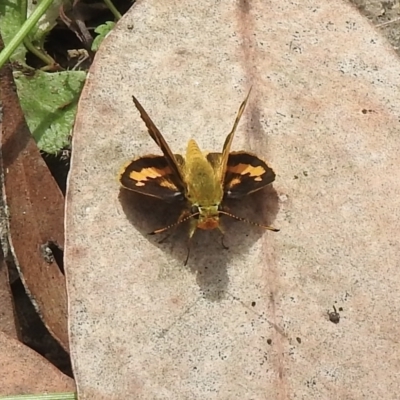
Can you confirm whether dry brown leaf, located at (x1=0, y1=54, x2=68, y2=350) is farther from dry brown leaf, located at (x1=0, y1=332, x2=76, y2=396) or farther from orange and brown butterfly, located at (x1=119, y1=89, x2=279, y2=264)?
orange and brown butterfly, located at (x1=119, y1=89, x2=279, y2=264)

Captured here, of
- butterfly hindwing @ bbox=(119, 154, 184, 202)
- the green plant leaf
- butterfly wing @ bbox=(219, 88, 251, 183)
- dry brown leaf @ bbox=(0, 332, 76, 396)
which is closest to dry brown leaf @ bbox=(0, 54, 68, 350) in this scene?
dry brown leaf @ bbox=(0, 332, 76, 396)

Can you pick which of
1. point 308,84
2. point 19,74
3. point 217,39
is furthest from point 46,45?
point 308,84

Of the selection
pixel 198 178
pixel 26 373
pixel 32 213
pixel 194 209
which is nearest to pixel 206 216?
pixel 194 209

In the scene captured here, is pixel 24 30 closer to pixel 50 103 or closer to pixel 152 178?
pixel 50 103

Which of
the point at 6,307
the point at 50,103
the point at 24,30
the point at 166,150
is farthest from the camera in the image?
the point at 50,103

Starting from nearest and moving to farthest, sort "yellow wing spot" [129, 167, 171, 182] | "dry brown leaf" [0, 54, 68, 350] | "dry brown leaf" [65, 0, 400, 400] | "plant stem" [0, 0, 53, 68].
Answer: "dry brown leaf" [65, 0, 400, 400] < "yellow wing spot" [129, 167, 171, 182] < "dry brown leaf" [0, 54, 68, 350] < "plant stem" [0, 0, 53, 68]

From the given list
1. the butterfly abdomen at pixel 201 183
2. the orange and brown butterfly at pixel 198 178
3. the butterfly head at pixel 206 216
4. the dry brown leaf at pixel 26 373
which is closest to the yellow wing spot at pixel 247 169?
the orange and brown butterfly at pixel 198 178
